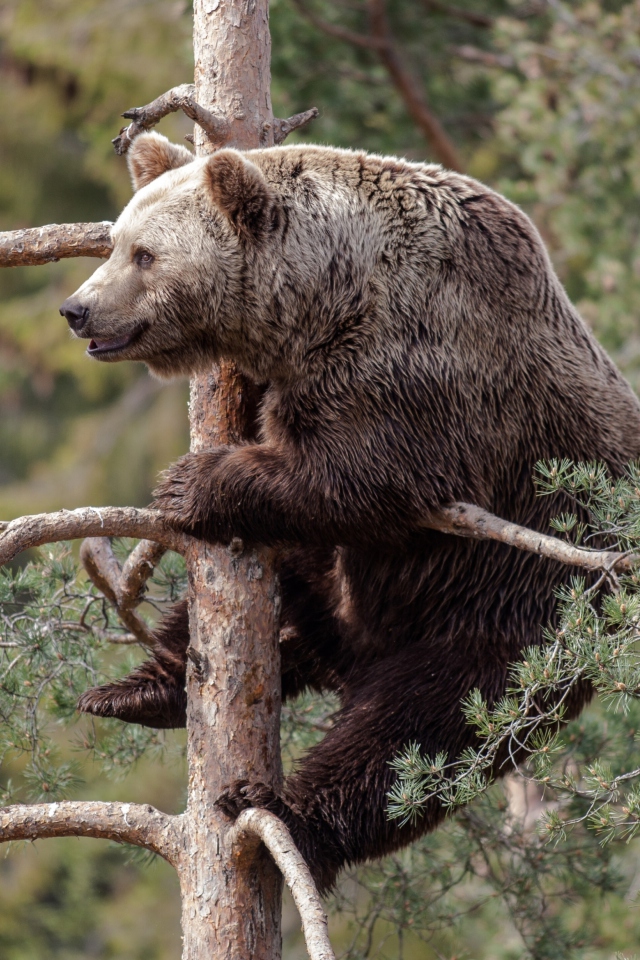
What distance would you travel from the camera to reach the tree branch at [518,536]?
9.53 ft

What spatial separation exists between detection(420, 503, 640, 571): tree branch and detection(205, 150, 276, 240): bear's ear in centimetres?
115

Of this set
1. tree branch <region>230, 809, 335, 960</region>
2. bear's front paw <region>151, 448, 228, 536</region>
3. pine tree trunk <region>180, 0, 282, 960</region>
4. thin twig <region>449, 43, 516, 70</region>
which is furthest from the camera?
thin twig <region>449, 43, 516, 70</region>

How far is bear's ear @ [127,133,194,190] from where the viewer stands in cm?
425

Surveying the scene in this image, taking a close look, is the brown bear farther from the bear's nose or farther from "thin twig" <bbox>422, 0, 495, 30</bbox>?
"thin twig" <bbox>422, 0, 495, 30</bbox>

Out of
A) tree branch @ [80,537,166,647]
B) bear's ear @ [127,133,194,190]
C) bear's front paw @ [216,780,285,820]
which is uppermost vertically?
bear's ear @ [127,133,194,190]

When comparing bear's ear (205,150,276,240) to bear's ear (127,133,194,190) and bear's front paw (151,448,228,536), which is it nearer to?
bear's ear (127,133,194,190)

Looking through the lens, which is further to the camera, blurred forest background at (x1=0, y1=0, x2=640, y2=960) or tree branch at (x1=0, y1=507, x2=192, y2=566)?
blurred forest background at (x1=0, y1=0, x2=640, y2=960)

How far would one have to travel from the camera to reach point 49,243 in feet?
13.1

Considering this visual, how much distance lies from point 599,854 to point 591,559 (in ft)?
7.48

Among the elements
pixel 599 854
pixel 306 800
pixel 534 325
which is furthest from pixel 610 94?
pixel 306 800

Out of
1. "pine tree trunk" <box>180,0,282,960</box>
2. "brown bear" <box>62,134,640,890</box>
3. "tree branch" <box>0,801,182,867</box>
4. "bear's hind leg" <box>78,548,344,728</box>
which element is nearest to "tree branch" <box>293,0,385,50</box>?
"pine tree trunk" <box>180,0,282,960</box>

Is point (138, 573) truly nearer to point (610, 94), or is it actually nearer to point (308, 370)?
point (308, 370)

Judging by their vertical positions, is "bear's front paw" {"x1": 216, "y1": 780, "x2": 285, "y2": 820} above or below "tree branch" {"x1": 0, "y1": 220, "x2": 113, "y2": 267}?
below

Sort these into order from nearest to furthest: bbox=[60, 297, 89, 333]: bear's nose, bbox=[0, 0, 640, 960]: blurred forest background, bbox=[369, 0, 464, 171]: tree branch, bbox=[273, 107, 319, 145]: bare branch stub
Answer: bbox=[60, 297, 89, 333]: bear's nose < bbox=[273, 107, 319, 145]: bare branch stub < bbox=[0, 0, 640, 960]: blurred forest background < bbox=[369, 0, 464, 171]: tree branch
